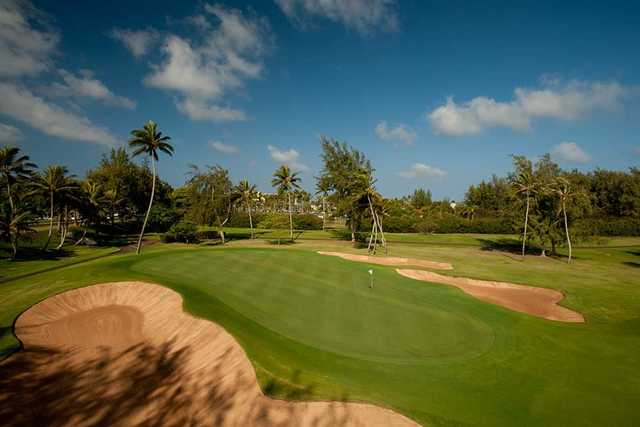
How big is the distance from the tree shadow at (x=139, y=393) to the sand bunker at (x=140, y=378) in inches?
1.2

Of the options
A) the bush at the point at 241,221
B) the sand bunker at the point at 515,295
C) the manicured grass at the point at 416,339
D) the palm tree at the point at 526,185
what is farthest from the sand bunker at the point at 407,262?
the bush at the point at 241,221

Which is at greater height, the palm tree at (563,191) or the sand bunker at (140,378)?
the palm tree at (563,191)

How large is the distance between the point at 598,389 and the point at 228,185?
153 feet

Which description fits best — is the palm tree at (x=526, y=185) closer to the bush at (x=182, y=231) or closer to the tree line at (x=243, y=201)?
the tree line at (x=243, y=201)

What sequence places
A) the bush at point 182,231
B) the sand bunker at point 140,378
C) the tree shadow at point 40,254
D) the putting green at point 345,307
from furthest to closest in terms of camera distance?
the bush at point 182,231 < the tree shadow at point 40,254 < the putting green at point 345,307 < the sand bunker at point 140,378

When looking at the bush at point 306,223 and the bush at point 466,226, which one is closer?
the bush at point 466,226

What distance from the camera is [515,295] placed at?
71.9 ft

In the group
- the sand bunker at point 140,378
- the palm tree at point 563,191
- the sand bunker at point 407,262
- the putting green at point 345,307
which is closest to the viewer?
the sand bunker at point 140,378

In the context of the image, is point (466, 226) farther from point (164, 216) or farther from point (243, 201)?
point (164, 216)

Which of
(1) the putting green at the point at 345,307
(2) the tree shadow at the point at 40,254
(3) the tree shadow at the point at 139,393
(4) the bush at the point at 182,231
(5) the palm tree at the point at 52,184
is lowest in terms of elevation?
(3) the tree shadow at the point at 139,393

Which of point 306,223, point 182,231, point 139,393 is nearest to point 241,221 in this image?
point 306,223

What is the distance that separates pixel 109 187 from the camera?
6419cm

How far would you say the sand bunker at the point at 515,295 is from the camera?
18.0 metres

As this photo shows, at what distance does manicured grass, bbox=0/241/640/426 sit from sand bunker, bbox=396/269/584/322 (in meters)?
1.08
